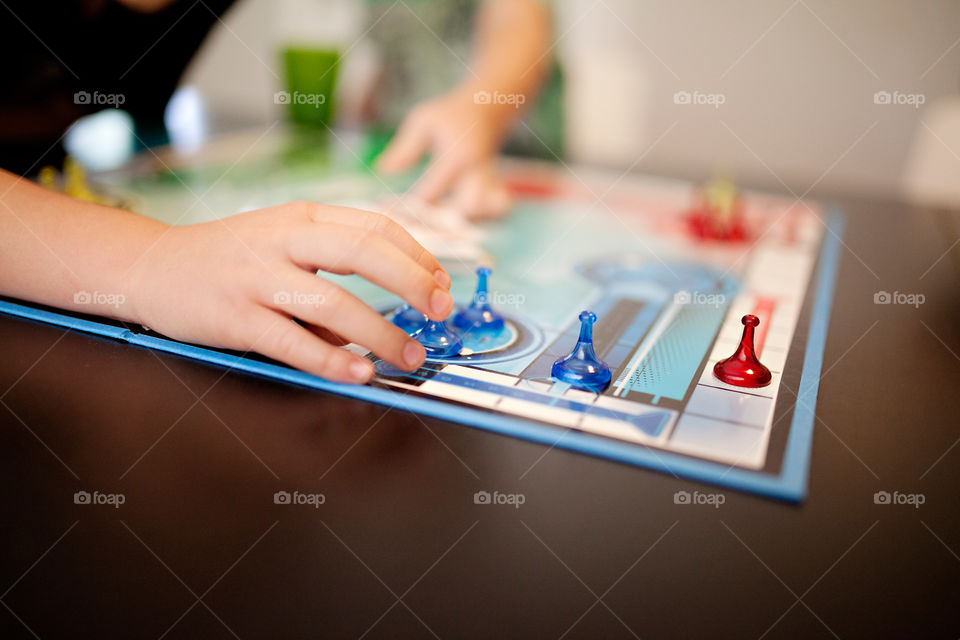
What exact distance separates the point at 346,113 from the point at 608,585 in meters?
2.11

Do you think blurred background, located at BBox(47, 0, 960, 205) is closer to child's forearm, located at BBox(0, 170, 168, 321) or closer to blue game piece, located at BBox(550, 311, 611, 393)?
child's forearm, located at BBox(0, 170, 168, 321)

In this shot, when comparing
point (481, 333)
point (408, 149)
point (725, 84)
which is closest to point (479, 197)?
point (408, 149)

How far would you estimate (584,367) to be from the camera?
2.17ft

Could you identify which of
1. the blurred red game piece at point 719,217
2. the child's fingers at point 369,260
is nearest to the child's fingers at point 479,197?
the blurred red game piece at point 719,217

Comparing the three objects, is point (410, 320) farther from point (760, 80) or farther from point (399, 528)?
point (760, 80)

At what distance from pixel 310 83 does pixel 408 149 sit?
459mm

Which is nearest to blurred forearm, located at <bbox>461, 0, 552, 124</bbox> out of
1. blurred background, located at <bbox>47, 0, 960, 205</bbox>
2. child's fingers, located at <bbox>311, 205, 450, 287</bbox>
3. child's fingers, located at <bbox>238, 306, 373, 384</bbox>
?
blurred background, located at <bbox>47, 0, 960, 205</bbox>

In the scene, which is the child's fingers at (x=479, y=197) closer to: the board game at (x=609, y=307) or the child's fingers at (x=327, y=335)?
Result: the board game at (x=609, y=307)

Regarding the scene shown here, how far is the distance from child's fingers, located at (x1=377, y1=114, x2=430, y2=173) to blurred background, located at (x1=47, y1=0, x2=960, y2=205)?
42 cm

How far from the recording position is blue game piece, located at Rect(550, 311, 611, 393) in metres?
0.66

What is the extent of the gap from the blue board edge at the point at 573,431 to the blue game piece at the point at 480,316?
0.15 meters

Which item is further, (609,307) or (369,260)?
(609,307)

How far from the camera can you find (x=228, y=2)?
64.3 inches

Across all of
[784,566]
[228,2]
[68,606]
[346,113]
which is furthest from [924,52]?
[68,606]
